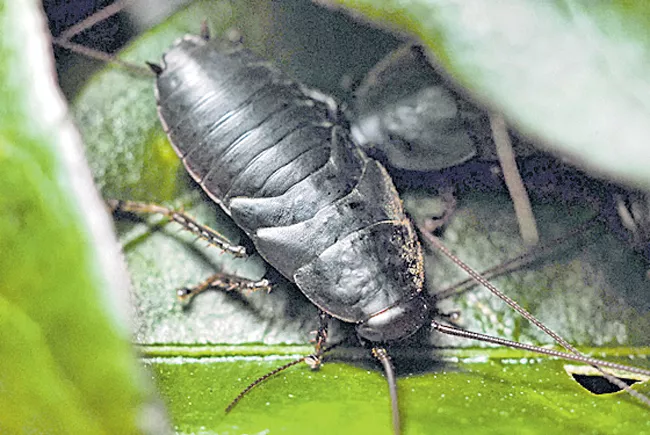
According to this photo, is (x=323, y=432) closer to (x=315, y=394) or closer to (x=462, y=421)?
(x=315, y=394)

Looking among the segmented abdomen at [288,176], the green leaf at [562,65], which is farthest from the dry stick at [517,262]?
the green leaf at [562,65]

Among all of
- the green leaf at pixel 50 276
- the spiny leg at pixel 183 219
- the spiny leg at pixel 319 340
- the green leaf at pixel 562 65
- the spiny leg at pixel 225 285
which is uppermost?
the green leaf at pixel 562 65

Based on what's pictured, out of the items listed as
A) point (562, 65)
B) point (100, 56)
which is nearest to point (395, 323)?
point (562, 65)

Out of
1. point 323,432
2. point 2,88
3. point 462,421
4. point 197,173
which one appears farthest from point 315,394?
point 2,88

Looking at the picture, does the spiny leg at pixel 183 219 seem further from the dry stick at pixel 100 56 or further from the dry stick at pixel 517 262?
the dry stick at pixel 517 262

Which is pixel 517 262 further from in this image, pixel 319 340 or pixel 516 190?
pixel 319 340

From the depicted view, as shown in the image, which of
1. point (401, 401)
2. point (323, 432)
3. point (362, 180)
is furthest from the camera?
point (362, 180)

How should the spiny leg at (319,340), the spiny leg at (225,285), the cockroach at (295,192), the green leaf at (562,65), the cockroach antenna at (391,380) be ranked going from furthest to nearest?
the spiny leg at (225,285)
the cockroach at (295,192)
the spiny leg at (319,340)
the cockroach antenna at (391,380)
the green leaf at (562,65)
